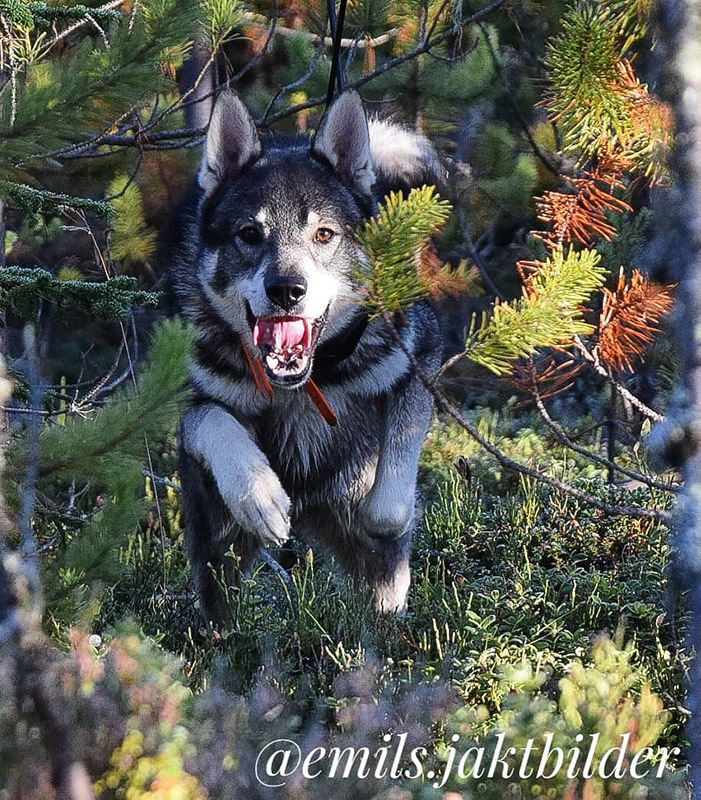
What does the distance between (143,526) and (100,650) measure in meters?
2.71

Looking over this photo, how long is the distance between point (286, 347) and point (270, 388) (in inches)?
17.7

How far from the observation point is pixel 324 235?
147 inches

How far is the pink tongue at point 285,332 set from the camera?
11.3 feet

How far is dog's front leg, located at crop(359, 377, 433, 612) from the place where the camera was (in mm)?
3953

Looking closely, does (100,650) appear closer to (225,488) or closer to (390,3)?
(225,488)

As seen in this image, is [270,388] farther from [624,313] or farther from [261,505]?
[624,313]

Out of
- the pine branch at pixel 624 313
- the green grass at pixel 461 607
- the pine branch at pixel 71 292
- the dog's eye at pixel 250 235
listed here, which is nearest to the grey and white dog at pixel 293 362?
the dog's eye at pixel 250 235

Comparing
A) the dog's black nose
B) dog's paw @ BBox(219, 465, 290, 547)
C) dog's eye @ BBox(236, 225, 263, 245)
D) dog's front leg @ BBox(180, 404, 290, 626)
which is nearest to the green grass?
dog's front leg @ BBox(180, 404, 290, 626)

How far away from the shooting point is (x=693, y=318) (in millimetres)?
1856

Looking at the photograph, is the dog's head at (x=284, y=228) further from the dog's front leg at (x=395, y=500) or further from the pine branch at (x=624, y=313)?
the pine branch at (x=624, y=313)

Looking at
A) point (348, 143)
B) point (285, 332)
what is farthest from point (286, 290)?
point (348, 143)

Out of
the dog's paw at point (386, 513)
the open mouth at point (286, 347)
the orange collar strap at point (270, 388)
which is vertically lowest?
the dog's paw at point (386, 513)

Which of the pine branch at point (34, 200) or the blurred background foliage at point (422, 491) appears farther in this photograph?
the pine branch at point (34, 200)

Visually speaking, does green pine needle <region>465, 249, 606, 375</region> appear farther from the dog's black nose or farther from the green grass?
the dog's black nose
